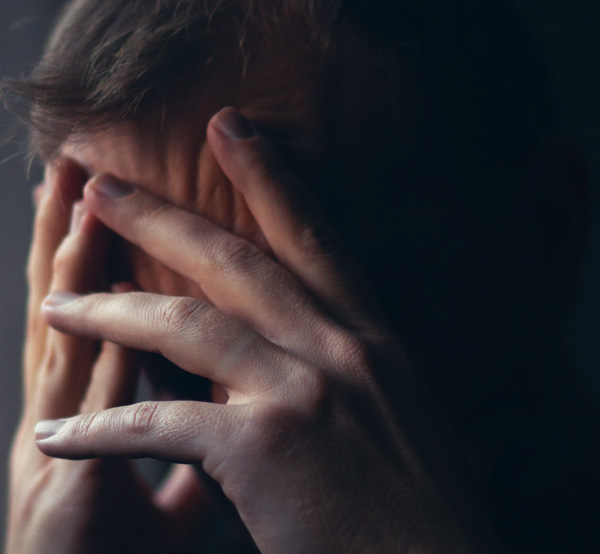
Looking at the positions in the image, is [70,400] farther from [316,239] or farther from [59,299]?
[316,239]

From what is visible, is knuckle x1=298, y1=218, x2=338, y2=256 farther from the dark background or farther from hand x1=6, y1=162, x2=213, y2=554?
Result: the dark background

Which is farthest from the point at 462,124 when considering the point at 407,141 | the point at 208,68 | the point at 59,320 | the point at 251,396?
the point at 59,320

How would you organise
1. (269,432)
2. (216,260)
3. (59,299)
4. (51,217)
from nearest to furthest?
(269,432), (216,260), (59,299), (51,217)

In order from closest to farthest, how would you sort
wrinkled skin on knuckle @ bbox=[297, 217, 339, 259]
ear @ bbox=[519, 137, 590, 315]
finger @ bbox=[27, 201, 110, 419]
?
1. wrinkled skin on knuckle @ bbox=[297, 217, 339, 259]
2. finger @ bbox=[27, 201, 110, 419]
3. ear @ bbox=[519, 137, 590, 315]

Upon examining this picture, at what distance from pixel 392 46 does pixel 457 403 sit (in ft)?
1.91

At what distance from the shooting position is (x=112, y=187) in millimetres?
712

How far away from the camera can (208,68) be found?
0.70 metres

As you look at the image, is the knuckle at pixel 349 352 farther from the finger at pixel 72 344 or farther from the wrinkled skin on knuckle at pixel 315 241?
the finger at pixel 72 344

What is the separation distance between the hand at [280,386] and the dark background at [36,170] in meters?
0.40

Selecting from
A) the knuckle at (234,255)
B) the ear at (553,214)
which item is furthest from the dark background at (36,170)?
the ear at (553,214)

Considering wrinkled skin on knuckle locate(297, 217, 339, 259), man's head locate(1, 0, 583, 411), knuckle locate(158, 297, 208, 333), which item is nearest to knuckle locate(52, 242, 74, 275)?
man's head locate(1, 0, 583, 411)

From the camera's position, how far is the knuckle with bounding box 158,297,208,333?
2.02ft

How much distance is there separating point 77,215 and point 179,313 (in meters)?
0.30

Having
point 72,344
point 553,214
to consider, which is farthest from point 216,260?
point 553,214
